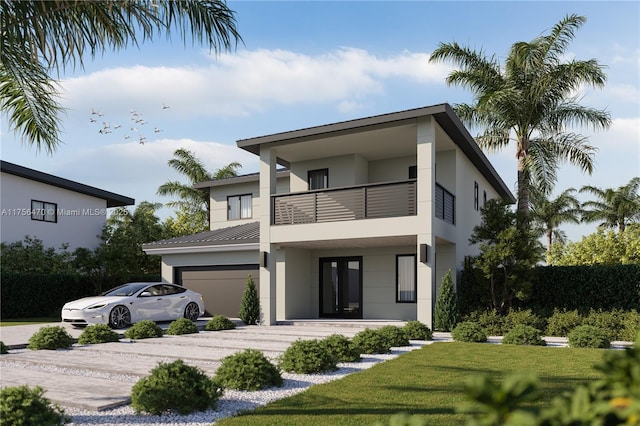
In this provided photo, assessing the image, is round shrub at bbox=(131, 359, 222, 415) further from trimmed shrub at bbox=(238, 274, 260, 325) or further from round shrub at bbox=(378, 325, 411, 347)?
trimmed shrub at bbox=(238, 274, 260, 325)

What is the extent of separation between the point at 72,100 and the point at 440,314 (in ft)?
37.0

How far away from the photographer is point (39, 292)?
2405 centimetres

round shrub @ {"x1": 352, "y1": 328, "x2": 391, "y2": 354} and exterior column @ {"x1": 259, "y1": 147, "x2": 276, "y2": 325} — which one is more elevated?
exterior column @ {"x1": 259, "y1": 147, "x2": 276, "y2": 325}

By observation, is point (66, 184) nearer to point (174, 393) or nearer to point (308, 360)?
point (308, 360)

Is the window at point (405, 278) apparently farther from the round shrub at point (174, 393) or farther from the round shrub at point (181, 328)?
the round shrub at point (174, 393)

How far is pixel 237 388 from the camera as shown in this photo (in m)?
7.70

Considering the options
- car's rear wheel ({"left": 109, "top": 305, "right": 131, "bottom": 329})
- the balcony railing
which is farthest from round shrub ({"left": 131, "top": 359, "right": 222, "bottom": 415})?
the balcony railing

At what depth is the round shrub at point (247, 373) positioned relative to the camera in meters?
7.71

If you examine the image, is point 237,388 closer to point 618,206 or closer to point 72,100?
point 72,100

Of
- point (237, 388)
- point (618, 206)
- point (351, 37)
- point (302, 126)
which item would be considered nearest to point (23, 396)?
point (237, 388)

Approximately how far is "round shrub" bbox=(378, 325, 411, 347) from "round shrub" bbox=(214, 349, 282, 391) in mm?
4898

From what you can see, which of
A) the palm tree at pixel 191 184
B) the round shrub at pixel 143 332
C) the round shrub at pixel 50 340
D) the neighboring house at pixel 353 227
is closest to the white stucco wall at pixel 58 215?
the palm tree at pixel 191 184

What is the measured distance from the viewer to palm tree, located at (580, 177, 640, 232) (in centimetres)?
4400

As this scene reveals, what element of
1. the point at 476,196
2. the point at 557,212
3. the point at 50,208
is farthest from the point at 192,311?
the point at 557,212
